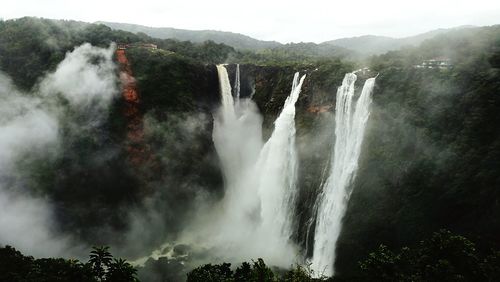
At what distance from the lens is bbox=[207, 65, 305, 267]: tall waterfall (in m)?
39.4

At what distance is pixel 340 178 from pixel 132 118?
85.6 feet

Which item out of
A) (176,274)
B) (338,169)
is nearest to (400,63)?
(338,169)

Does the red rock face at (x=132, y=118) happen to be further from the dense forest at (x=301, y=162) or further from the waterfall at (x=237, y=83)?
the waterfall at (x=237, y=83)

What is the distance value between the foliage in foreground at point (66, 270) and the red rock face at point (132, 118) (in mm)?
18878

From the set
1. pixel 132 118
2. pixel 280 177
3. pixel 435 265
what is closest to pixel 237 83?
pixel 132 118

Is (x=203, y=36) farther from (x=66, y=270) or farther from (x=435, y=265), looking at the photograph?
(x=435, y=265)

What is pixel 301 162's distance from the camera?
39.5m

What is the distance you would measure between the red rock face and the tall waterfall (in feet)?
29.7

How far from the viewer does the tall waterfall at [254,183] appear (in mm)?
39406

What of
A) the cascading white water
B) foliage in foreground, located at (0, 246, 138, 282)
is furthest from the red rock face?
the cascading white water

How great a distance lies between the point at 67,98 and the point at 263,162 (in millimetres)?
24077

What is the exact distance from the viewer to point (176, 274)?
37.2m

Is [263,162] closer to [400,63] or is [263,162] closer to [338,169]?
[338,169]

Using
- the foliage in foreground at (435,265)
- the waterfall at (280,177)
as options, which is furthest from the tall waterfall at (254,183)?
the foliage in foreground at (435,265)
